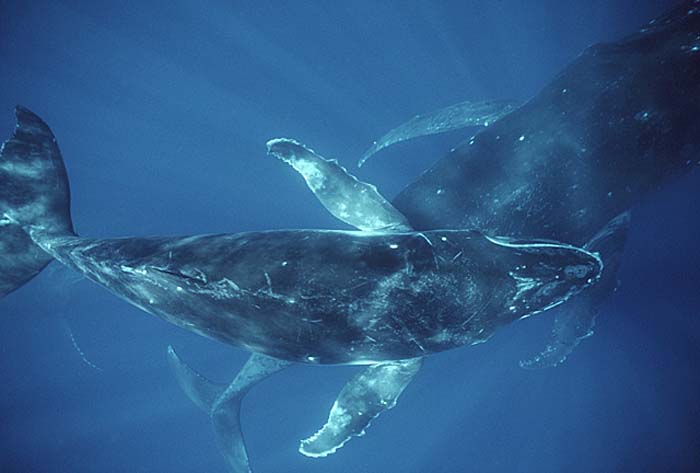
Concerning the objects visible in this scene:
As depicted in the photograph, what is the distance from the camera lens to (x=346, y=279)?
4156mm

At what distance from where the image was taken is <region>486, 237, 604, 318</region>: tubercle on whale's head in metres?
4.47

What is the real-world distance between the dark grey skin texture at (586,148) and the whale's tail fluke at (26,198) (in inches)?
259

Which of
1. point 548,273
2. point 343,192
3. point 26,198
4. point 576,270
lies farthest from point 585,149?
point 26,198

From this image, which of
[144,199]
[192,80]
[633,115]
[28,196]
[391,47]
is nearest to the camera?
[28,196]

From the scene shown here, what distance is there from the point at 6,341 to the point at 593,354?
36.4 meters

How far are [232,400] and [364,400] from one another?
5.45 m

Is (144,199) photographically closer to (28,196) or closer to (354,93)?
(354,93)

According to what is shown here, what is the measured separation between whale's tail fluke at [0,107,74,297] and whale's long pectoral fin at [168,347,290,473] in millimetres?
5325

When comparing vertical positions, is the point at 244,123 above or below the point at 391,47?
below

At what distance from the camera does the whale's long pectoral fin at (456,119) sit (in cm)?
924

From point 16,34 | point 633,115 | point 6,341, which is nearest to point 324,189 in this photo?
point 633,115

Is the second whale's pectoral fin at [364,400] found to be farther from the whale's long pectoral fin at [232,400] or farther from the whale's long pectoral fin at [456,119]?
the whale's long pectoral fin at [456,119]

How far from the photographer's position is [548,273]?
447 centimetres

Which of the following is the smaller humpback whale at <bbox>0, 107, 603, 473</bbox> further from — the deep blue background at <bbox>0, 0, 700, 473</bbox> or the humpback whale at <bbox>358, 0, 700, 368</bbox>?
the deep blue background at <bbox>0, 0, 700, 473</bbox>
